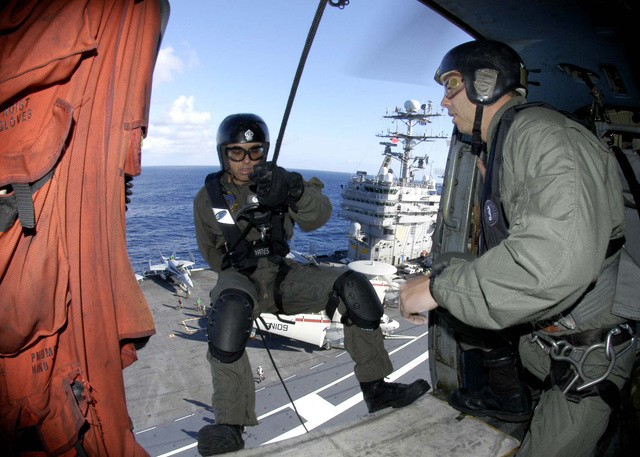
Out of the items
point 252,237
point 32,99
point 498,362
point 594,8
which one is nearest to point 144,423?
point 252,237

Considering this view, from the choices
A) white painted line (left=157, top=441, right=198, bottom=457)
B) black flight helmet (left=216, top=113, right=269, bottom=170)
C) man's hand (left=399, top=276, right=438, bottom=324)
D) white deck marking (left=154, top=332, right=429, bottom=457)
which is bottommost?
white deck marking (left=154, top=332, right=429, bottom=457)

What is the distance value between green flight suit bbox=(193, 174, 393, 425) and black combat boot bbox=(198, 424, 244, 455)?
→ 152 mm

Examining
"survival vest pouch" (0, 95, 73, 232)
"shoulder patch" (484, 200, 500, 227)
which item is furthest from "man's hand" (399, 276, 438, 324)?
"survival vest pouch" (0, 95, 73, 232)

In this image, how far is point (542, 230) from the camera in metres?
1.64

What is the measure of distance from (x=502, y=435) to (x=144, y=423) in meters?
16.0

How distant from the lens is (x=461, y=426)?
10.2 feet

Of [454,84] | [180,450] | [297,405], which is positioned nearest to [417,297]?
[454,84]

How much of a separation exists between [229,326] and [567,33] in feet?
12.6

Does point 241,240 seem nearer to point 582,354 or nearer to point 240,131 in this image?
point 240,131

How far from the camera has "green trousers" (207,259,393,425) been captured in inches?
126

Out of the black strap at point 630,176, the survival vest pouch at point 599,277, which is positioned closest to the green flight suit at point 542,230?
the survival vest pouch at point 599,277

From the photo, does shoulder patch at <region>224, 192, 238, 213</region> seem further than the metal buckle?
Yes

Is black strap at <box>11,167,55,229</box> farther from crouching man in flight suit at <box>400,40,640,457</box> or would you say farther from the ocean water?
the ocean water

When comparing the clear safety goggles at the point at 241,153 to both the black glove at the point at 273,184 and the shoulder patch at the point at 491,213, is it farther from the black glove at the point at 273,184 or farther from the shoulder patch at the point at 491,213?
the shoulder patch at the point at 491,213
